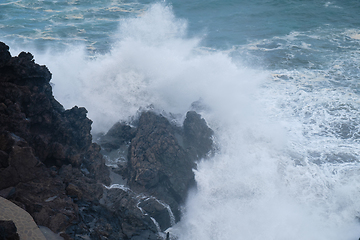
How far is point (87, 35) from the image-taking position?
23.1 metres

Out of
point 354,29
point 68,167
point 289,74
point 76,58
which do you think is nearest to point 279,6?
point 354,29

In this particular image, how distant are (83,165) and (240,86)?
10.6 metres

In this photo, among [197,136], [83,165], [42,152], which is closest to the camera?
[42,152]

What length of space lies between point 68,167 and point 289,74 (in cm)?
1528

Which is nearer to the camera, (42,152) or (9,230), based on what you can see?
(9,230)

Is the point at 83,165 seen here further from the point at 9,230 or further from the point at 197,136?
the point at 197,136

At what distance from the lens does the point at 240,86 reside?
54.4 feet

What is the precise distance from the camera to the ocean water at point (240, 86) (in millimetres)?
10164

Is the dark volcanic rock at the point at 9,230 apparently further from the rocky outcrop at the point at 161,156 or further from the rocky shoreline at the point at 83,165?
the rocky outcrop at the point at 161,156

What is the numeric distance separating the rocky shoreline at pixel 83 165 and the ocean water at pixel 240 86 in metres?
1.08

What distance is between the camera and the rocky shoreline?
6.68 m

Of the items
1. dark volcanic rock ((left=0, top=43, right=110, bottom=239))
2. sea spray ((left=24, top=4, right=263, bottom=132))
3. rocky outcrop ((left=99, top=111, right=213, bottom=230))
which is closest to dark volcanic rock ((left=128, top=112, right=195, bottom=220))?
rocky outcrop ((left=99, top=111, right=213, bottom=230))

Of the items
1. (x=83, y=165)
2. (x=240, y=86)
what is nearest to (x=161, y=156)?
(x=83, y=165)

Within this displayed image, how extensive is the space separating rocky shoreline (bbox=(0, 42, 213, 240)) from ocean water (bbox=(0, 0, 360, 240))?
3.55 feet
